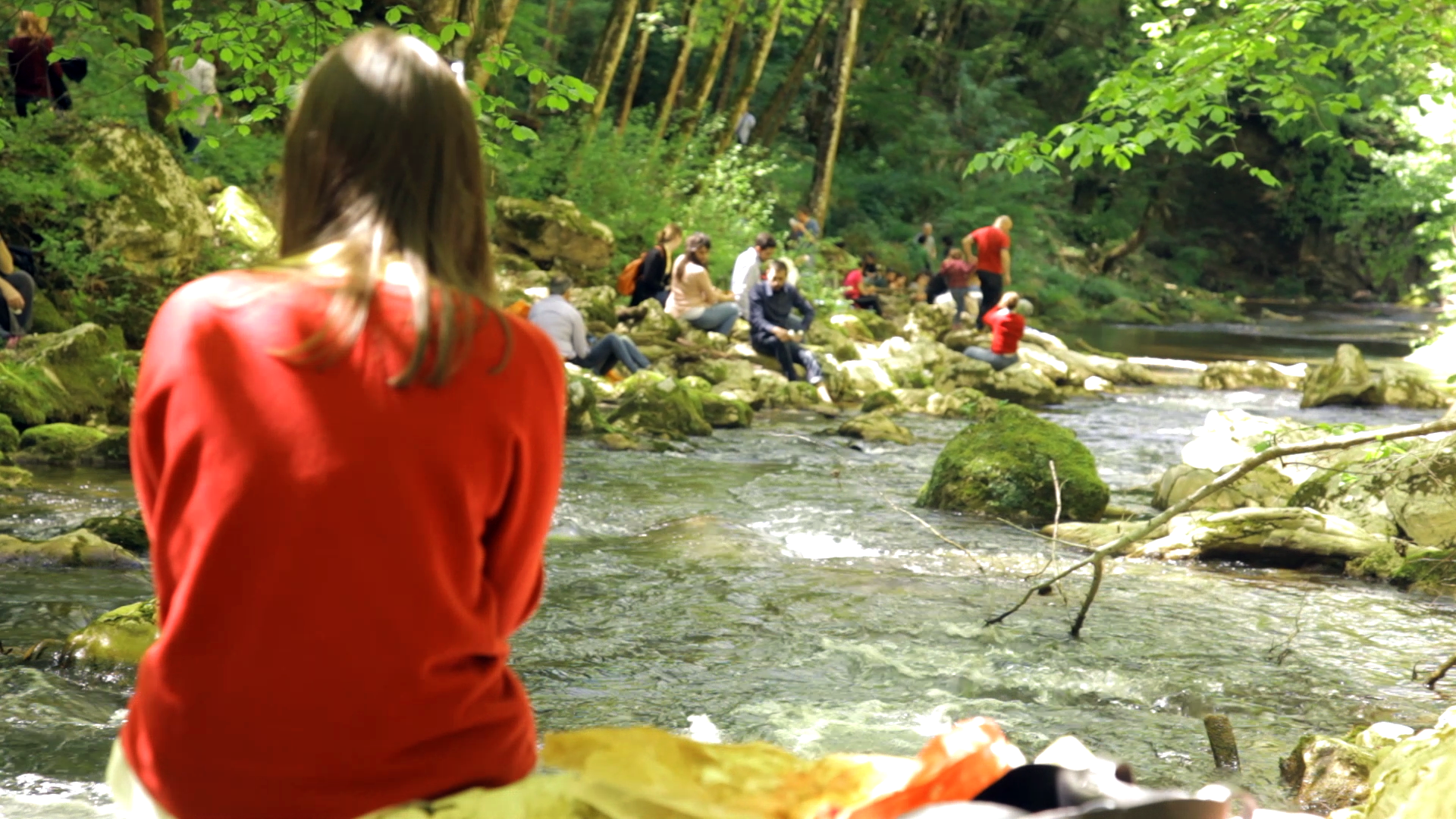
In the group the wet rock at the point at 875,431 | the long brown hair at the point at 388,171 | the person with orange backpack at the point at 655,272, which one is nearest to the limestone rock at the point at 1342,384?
the wet rock at the point at 875,431

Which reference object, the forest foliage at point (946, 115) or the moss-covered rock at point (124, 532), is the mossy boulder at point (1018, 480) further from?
the moss-covered rock at point (124, 532)

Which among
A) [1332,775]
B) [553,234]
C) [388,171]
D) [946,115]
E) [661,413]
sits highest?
[946,115]

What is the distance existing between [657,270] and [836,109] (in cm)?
1035

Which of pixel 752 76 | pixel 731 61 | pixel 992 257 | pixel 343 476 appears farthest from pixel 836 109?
pixel 343 476

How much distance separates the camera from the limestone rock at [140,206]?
1301cm

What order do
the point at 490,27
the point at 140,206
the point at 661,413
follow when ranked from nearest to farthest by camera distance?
the point at 661,413, the point at 140,206, the point at 490,27

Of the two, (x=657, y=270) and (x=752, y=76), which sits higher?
(x=752, y=76)

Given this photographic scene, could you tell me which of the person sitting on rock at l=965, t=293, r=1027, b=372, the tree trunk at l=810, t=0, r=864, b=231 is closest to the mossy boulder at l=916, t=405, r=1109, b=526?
the person sitting on rock at l=965, t=293, r=1027, b=372

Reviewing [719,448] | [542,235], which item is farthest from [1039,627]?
[542,235]

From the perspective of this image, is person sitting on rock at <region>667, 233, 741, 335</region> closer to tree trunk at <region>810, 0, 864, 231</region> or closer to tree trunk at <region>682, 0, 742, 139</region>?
tree trunk at <region>682, 0, 742, 139</region>

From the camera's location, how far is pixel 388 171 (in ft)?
6.03

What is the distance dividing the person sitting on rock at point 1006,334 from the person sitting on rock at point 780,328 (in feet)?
8.49

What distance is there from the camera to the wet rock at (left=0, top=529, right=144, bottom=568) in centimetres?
692

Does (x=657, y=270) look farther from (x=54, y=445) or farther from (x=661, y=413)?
(x=54, y=445)
